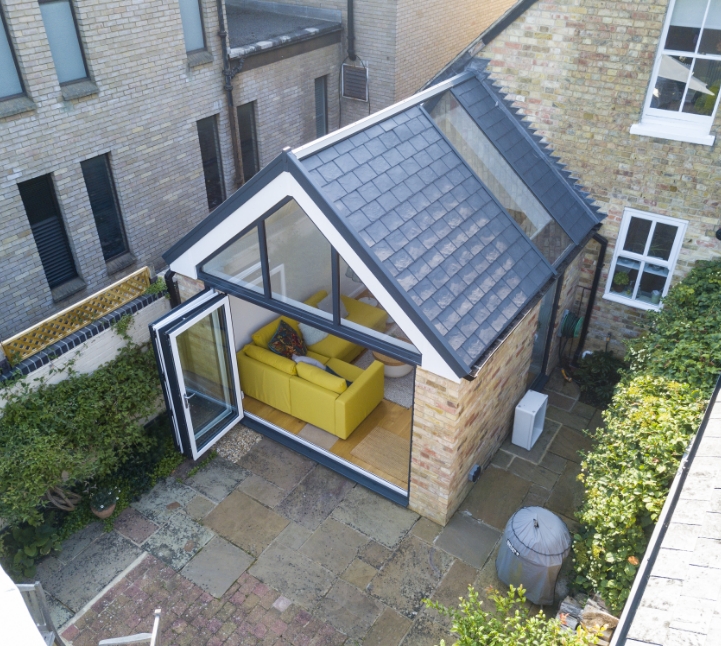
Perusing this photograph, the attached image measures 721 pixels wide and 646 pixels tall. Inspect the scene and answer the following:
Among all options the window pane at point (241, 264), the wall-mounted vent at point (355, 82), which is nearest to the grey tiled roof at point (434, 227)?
the window pane at point (241, 264)

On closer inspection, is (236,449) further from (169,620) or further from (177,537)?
(169,620)

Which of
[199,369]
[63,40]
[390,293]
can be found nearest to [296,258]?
[390,293]

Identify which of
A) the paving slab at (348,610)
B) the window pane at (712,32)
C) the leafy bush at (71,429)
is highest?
the window pane at (712,32)

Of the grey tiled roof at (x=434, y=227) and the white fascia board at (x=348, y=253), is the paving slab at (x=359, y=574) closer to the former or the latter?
the white fascia board at (x=348, y=253)

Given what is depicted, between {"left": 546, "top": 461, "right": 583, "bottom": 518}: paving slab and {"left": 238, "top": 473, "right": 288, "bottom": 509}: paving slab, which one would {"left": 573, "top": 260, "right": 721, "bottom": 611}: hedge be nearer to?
{"left": 546, "top": 461, "right": 583, "bottom": 518}: paving slab

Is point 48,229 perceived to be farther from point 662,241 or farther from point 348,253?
point 662,241

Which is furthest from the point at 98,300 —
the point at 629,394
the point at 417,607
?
the point at 629,394
